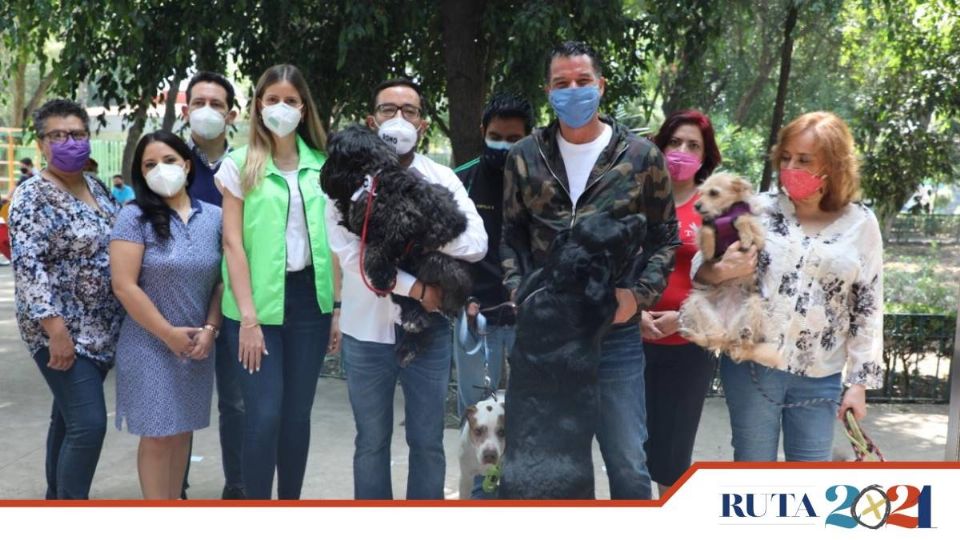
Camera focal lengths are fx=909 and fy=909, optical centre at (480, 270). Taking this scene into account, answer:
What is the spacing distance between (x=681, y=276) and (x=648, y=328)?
0.25 m

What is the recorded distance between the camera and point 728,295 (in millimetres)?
3289

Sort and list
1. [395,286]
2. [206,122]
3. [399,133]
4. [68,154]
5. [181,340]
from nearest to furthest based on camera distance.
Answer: [395,286], [399,133], [181,340], [68,154], [206,122]

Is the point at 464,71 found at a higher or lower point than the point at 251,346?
higher

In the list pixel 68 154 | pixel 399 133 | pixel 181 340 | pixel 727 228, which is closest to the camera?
pixel 727 228

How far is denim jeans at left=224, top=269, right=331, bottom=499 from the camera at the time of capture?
360 centimetres

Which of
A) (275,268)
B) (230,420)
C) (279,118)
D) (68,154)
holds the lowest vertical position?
(230,420)

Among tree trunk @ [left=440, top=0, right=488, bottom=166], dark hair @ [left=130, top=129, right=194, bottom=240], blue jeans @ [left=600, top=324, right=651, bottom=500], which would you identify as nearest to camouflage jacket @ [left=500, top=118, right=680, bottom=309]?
blue jeans @ [left=600, top=324, right=651, bottom=500]

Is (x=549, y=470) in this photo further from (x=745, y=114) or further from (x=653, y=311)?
(x=745, y=114)

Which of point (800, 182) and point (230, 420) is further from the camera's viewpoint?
point (230, 420)

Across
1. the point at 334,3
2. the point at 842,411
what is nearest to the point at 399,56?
the point at 334,3

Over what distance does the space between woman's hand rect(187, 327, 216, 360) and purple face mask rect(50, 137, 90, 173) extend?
88 cm

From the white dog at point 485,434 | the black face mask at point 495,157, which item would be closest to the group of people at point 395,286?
the black face mask at point 495,157

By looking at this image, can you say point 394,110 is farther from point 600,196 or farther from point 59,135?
point 59,135

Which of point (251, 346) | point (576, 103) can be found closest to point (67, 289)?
point (251, 346)
